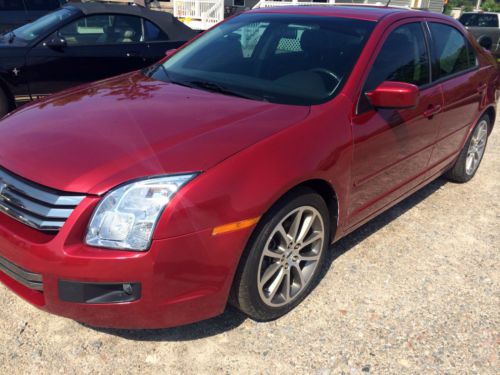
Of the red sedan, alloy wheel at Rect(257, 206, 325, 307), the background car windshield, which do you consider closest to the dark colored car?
the background car windshield

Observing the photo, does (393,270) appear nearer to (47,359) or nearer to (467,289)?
(467,289)

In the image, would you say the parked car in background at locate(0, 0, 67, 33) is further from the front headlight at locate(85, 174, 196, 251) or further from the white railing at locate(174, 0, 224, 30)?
the front headlight at locate(85, 174, 196, 251)

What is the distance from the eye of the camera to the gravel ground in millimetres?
2268

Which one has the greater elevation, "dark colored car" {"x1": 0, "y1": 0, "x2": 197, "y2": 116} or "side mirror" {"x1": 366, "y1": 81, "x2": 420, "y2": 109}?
"side mirror" {"x1": 366, "y1": 81, "x2": 420, "y2": 109}

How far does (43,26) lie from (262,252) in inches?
196

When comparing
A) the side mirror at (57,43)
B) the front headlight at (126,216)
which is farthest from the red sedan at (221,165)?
the side mirror at (57,43)

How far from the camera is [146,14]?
627cm

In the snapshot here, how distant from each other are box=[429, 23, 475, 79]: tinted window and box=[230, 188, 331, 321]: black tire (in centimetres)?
171

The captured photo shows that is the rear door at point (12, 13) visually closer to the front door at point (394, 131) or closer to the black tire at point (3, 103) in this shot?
the black tire at point (3, 103)

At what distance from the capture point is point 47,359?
2238 mm

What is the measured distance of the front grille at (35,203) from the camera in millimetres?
1971

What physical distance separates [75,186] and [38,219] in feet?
0.80

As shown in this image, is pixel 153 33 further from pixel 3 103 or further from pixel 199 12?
pixel 199 12

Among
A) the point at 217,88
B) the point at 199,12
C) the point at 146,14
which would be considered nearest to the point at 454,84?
the point at 217,88
